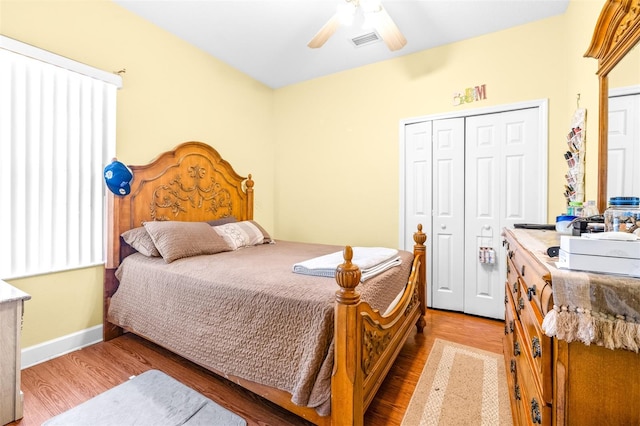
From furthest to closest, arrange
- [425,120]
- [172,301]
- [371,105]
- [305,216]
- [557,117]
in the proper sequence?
1. [305,216]
2. [371,105]
3. [425,120]
4. [557,117]
5. [172,301]

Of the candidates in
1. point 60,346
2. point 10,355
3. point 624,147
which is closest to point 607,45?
point 624,147

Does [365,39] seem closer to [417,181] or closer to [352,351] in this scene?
[417,181]

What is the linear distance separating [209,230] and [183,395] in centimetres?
130

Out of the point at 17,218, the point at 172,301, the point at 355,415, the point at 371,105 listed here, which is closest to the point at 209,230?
the point at 172,301

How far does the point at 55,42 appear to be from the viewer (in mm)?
2105

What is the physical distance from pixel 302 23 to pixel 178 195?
1996mm

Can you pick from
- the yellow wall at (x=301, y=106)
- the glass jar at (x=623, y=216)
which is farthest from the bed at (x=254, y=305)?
the glass jar at (x=623, y=216)

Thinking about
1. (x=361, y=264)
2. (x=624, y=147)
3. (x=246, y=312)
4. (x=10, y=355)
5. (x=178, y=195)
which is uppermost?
(x=624, y=147)

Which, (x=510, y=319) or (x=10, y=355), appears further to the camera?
(x=510, y=319)

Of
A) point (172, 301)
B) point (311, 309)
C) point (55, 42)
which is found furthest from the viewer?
point (55, 42)

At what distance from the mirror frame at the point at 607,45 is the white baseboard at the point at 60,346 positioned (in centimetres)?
358

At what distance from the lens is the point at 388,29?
220 cm

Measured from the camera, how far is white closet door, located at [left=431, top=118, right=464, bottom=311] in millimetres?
3023

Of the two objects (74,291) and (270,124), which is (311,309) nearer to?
(74,291)
